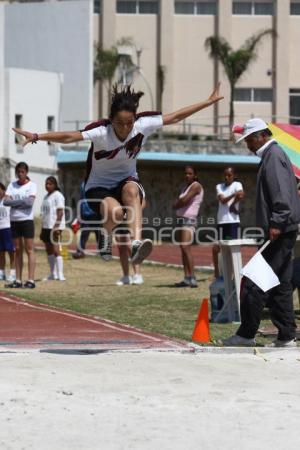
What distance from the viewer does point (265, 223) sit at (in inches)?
422

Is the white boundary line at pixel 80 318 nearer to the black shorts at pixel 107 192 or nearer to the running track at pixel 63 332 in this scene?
the running track at pixel 63 332

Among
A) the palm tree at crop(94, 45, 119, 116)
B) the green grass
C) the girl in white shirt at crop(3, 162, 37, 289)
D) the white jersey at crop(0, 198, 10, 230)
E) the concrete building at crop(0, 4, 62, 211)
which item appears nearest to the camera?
the green grass

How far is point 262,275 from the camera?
34.8ft

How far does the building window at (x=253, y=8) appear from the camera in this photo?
60372mm

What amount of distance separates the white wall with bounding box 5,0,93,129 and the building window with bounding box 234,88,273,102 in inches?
558

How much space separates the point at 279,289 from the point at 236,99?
5024 cm

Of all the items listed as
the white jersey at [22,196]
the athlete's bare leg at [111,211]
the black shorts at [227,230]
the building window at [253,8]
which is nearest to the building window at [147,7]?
the building window at [253,8]

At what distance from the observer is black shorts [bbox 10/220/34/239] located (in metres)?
18.7

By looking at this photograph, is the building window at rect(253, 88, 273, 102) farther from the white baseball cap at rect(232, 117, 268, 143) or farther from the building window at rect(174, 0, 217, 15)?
the white baseball cap at rect(232, 117, 268, 143)

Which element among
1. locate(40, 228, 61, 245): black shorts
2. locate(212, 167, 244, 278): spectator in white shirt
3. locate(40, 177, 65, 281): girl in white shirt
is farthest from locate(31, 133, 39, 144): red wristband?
locate(40, 228, 61, 245): black shorts

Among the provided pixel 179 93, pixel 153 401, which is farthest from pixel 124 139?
pixel 179 93

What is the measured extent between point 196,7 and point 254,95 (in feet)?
17.2

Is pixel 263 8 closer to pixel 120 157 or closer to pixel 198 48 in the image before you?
pixel 198 48

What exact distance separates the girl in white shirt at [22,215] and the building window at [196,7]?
42720mm
